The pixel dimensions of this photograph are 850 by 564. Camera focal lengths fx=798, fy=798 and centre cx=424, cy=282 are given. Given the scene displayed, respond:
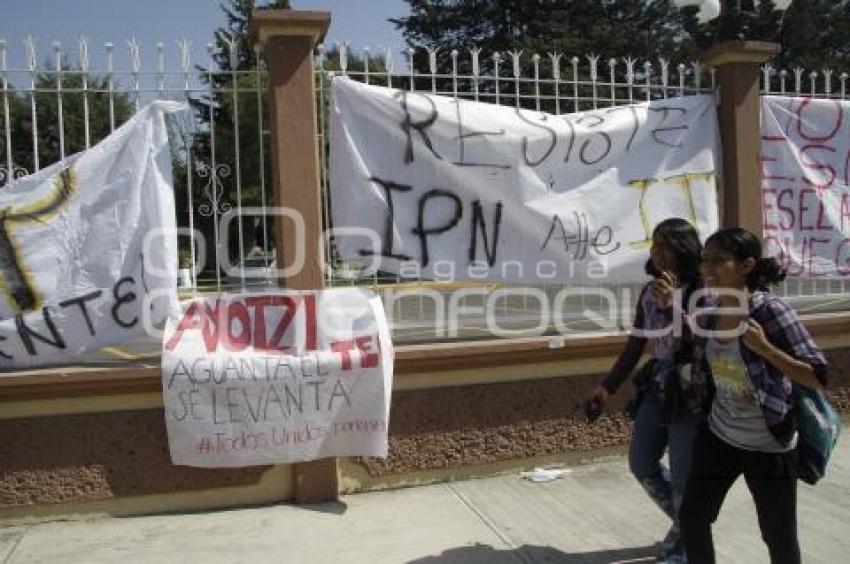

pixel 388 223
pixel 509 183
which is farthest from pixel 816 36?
pixel 388 223

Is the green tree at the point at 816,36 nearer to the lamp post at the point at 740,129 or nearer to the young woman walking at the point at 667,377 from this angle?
the lamp post at the point at 740,129

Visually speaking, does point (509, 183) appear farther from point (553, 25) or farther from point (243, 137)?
point (553, 25)

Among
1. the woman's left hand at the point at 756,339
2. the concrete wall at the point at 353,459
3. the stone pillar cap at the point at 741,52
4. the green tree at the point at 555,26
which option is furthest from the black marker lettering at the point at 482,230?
the green tree at the point at 555,26

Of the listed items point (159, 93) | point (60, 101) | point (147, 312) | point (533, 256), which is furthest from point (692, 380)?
point (60, 101)

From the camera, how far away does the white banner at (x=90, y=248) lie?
4.28m

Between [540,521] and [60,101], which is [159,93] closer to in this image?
[60,101]

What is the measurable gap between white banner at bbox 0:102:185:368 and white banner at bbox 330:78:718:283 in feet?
3.31

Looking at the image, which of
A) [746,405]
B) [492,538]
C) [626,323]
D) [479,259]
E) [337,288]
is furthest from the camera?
[626,323]

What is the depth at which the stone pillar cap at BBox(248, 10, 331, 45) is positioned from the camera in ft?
14.6

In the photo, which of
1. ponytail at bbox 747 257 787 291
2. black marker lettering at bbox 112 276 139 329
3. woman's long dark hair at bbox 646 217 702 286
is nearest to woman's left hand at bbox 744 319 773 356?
ponytail at bbox 747 257 787 291

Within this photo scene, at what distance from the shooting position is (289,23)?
177 inches

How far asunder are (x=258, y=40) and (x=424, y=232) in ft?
4.89

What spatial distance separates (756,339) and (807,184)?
3.61 m

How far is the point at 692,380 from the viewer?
3246 millimetres
